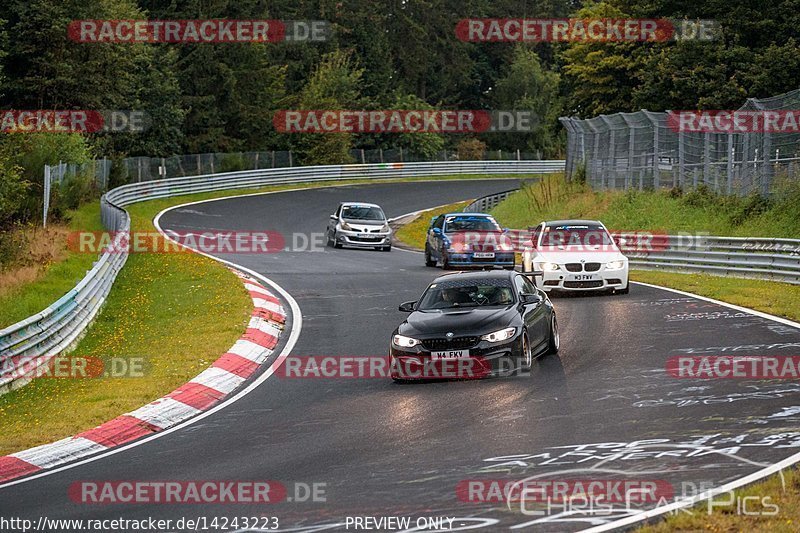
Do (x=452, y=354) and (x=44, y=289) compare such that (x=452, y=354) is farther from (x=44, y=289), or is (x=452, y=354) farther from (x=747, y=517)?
(x=44, y=289)

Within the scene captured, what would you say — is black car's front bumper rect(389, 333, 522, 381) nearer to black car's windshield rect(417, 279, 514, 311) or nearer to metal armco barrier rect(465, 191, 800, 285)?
black car's windshield rect(417, 279, 514, 311)

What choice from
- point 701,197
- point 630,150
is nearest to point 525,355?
point 701,197

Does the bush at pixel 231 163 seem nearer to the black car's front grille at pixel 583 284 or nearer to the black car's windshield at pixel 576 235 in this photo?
the black car's windshield at pixel 576 235

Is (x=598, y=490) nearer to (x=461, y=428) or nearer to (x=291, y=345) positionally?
(x=461, y=428)

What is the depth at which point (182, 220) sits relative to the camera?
156ft

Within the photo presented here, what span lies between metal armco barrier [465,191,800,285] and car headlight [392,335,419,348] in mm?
11350

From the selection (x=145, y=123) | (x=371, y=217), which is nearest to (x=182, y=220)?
(x=371, y=217)

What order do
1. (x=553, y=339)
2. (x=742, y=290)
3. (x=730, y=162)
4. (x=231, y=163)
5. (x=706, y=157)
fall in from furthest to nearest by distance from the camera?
(x=231, y=163) → (x=706, y=157) → (x=730, y=162) → (x=742, y=290) → (x=553, y=339)

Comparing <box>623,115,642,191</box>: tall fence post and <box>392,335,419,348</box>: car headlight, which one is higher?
<box>623,115,642,191</box>: tall fence post

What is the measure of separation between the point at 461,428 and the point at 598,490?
2814 millimetres

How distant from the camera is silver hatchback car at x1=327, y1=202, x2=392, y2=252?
3831 cm

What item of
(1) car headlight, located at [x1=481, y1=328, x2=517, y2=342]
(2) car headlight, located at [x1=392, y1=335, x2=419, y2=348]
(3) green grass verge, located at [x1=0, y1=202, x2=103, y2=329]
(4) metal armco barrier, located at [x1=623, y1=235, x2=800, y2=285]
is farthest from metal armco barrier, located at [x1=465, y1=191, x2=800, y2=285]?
(3) green grass verge, located at [x1=0, y1=202, x2=103, y2=329]

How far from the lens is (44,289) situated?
26047 mm

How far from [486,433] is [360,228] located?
27803 millimetres
